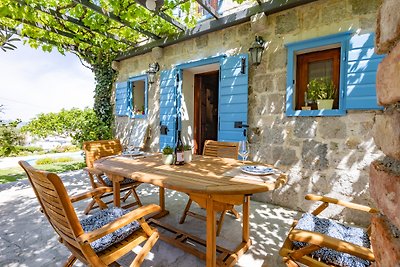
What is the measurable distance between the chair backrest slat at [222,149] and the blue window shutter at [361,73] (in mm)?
1482

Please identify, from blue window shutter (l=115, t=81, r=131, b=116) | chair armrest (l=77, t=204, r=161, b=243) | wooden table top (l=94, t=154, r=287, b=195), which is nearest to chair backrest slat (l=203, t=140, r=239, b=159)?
A: wooden table top (l=94, t=154, r=287, b=195)

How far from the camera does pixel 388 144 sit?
1.37 ft

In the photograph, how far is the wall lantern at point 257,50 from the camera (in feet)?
10.4

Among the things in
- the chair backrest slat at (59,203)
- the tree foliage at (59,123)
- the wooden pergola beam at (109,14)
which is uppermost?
the wooden pergola beam at (109,14)

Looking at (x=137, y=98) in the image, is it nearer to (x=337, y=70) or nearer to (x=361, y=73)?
(x=337, y=70)

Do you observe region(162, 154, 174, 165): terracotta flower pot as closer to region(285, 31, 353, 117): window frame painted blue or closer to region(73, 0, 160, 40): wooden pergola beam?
region(285, 31, 353, 117): window frame painted blue

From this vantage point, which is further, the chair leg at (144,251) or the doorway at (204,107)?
the doorway at (204,107)

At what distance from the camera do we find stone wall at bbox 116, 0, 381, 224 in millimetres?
2578

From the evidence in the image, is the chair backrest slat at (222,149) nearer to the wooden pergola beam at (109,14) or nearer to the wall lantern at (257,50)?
the wall lantern at (257,50)

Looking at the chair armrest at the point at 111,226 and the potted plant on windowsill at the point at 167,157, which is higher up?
the potted plant on windowsill at the point at 167,157

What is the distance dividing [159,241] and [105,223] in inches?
27.9

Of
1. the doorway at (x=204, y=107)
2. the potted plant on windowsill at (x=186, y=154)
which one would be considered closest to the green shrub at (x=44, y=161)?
the doorway at (x=204, y=107)

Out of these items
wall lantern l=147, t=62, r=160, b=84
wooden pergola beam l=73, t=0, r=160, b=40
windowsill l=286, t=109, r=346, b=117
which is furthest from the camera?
wall lantern l=147, t=62, r=160, b=84

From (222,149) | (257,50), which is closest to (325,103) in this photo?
(257,50)
